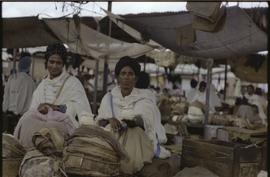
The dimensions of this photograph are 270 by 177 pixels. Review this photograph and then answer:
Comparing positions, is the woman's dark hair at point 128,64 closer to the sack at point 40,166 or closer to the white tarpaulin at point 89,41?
the sack at point 40,166

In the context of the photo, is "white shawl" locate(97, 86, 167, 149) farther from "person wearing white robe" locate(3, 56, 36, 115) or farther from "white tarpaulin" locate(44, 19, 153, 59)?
"person wearing white robe" locate(3, 56, 36, 115)

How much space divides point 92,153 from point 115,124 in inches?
27.3

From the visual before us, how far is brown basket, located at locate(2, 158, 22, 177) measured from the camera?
11.0 feet

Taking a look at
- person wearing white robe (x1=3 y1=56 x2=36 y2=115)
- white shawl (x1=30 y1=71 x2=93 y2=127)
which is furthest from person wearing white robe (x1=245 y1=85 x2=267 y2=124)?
white shawl (x1=30 y1=71 x2=93 y2=127)

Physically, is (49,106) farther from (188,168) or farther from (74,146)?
(188,168)

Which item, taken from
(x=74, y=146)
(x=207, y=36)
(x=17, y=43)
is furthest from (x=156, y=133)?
(x=17, y=43)

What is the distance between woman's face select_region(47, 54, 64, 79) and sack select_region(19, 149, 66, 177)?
1094 mm

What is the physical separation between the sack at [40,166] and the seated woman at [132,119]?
650 mm

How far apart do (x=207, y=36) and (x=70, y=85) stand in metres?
2.58

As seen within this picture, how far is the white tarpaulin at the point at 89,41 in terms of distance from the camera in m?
6.76

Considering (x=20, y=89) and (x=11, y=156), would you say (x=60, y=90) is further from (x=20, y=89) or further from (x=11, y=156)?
(x=20, y=89)

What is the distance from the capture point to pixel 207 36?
594 centimetres

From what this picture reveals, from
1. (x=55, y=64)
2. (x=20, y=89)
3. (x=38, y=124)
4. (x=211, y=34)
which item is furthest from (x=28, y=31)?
(x=38, y=124)

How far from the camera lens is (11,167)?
337 centimetres
